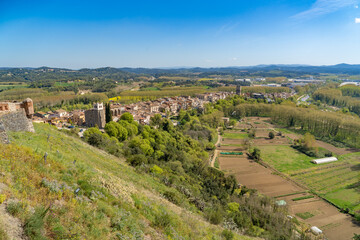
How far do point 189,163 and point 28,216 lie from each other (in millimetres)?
25124

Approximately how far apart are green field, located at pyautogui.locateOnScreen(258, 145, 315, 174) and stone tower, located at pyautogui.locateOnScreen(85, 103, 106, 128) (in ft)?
120

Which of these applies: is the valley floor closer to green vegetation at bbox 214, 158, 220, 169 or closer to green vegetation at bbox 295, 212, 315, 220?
green vegetation at bbox 295, 212, 315, 220

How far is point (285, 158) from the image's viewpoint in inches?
1656

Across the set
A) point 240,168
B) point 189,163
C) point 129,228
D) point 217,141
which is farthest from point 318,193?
point 129,228

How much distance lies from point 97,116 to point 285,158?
42500 mm

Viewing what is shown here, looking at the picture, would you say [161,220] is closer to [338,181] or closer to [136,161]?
[136,161]

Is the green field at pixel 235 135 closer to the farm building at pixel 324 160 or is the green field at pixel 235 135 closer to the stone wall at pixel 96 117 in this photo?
the farm building at pixel 324 160

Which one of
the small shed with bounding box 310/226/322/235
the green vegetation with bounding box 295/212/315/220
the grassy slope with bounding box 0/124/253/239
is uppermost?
the grassy slope with bounding box 0/124/253/239

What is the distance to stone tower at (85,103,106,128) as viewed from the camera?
4459cm

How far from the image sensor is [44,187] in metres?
6.82

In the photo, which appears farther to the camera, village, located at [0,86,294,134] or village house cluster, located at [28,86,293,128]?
village house cluster, located at [28,86,293,128]

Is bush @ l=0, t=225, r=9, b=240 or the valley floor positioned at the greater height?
bush @ l=0, t=225, r=9, b=240

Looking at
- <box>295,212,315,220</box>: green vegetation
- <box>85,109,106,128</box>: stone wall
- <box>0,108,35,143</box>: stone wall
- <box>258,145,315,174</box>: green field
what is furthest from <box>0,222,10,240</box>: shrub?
<box>85,109,106,128</box>: stone wall

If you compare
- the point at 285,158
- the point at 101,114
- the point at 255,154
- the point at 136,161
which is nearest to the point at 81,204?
the point at 136,161
